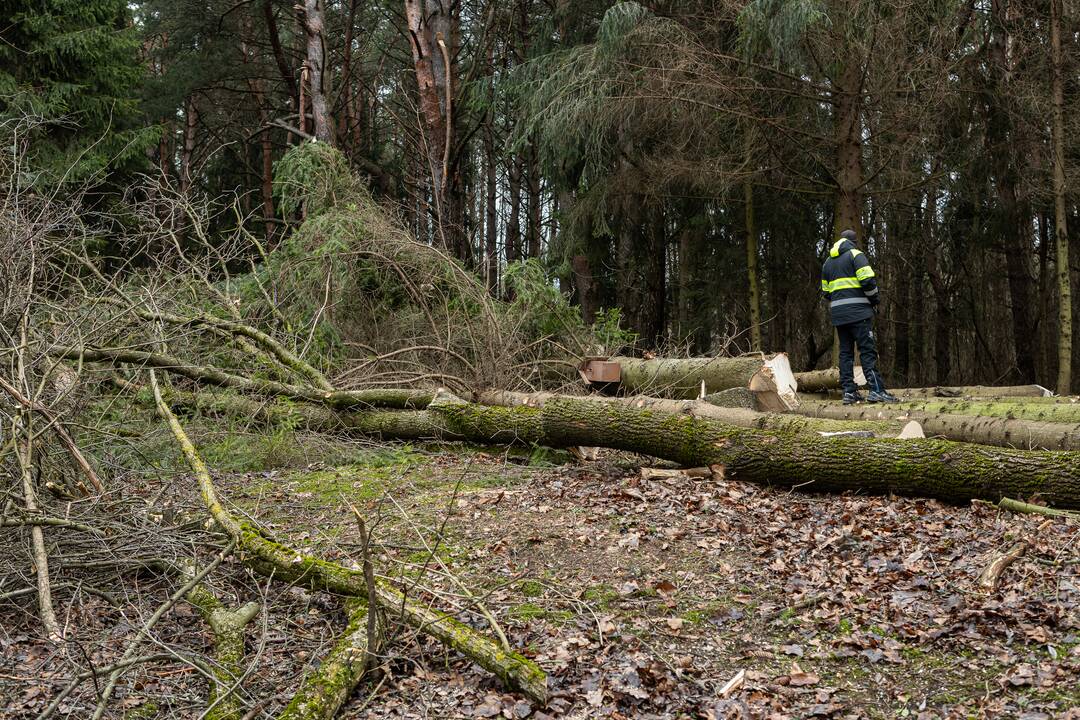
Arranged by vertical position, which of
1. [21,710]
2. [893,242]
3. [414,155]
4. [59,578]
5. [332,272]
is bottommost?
[21,710]

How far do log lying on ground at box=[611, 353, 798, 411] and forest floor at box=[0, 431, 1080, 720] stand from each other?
8.23 ft

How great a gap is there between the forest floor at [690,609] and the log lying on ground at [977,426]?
1254 mm

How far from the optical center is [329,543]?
219 inches

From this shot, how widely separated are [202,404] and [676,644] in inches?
227

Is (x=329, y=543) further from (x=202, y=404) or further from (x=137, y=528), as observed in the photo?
(x=202, y=404)

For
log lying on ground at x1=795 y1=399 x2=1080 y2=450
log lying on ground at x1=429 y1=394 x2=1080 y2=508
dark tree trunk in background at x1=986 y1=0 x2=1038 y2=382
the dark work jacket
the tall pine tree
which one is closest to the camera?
log lying on ground at x1=429 y1=394 x2=1080 y2=508

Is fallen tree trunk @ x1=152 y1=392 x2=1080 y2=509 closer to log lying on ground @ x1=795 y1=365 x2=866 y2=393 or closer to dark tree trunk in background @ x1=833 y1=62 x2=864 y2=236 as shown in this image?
log lying on ground @ x1=795 y1=365 x2=866 y2=393

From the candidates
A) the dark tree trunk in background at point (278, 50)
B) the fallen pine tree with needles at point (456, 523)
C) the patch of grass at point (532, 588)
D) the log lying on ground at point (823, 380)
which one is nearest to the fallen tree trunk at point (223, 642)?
the fallen pine tree with needles at point (456, 523)

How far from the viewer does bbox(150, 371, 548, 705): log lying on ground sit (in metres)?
3.68

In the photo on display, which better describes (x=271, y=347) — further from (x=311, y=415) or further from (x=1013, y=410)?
(x=1013, y=410)

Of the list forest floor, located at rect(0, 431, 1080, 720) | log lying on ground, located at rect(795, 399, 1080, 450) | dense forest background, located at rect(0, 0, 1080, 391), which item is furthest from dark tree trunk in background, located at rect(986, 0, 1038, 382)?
forest floor, located at rect(0, 431, 1080, 720)

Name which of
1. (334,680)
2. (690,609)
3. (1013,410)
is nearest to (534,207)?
(1013,410)

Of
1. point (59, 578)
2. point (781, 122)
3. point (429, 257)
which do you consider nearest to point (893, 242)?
point (781, 122)

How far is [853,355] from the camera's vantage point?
905 centimetres
